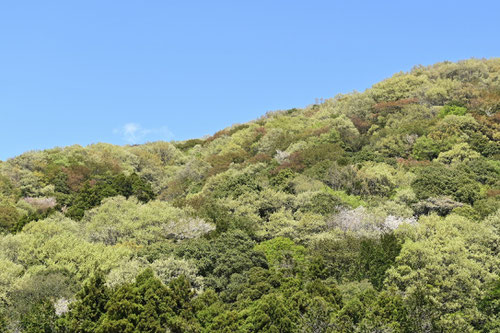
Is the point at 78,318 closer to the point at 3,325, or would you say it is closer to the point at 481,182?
the point at 3,325

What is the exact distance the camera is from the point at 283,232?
38.0 meters

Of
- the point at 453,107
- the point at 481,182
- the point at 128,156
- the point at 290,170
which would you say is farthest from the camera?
the point at 128,156

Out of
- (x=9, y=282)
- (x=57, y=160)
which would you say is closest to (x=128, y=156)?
(x=57, y=160)

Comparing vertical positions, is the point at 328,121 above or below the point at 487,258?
above

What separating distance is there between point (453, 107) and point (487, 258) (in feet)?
123

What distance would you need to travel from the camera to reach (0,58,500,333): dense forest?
25.4 meters

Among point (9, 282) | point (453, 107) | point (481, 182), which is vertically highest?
point (453, 107)

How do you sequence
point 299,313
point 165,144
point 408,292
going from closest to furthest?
point 299,313
point 408,292
point 165,144

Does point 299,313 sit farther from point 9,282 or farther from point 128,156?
point 128,156

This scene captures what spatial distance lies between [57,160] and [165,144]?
18.9 meters

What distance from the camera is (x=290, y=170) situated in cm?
5172

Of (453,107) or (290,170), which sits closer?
(290,170)

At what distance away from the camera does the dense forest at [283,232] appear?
83.2 feet

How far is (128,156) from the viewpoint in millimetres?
72750
